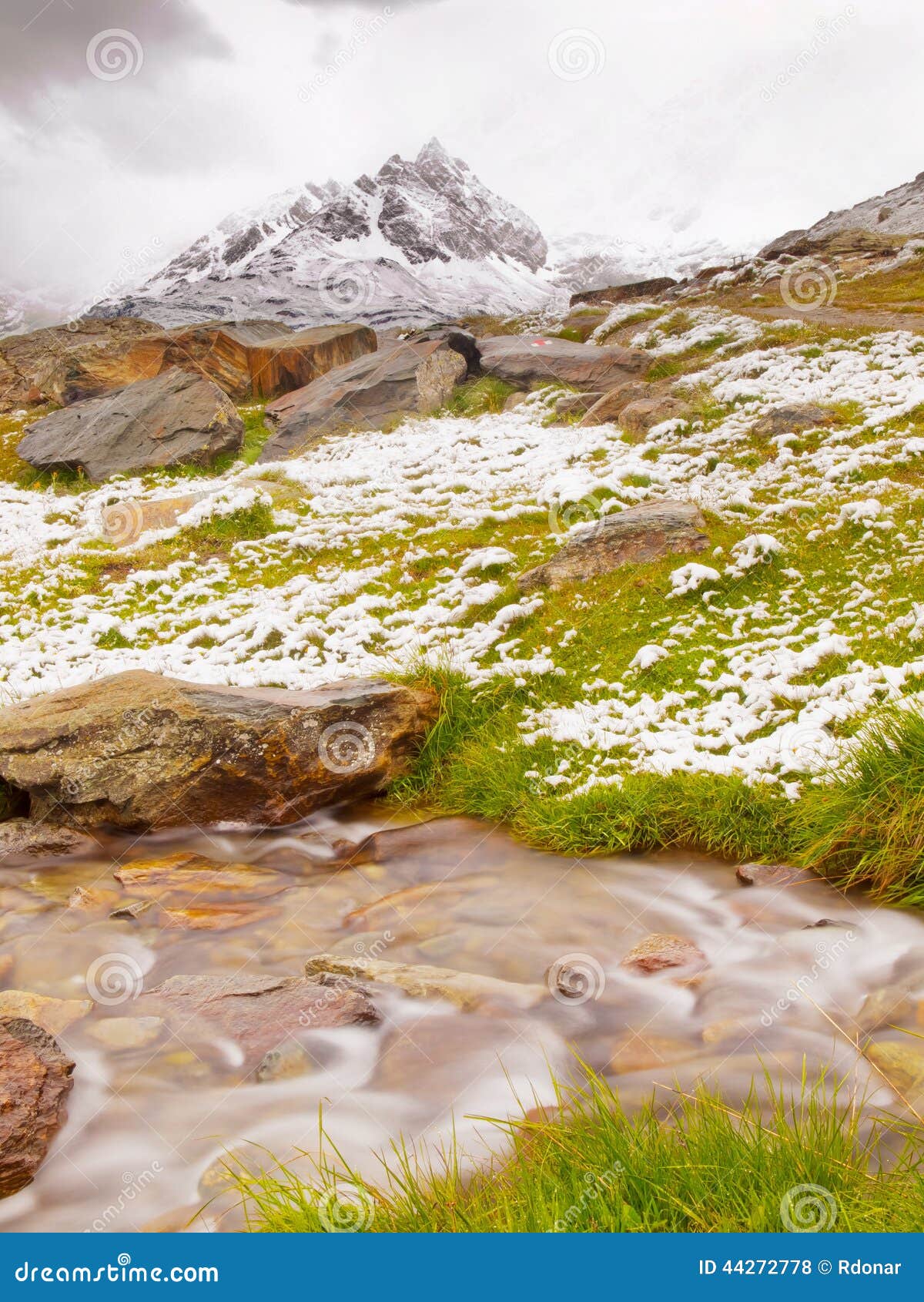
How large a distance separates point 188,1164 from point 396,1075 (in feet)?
3.60

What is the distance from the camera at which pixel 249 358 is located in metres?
29.6

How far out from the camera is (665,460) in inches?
607

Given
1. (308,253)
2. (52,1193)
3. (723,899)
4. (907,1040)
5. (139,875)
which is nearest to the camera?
(52,1193)

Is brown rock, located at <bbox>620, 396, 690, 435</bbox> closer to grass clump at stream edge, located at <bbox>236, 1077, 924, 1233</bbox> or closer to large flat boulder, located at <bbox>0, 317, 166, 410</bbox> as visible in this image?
grass clump at stream edge, located at <bbox>236, 1077, 924, 1233</bbox>

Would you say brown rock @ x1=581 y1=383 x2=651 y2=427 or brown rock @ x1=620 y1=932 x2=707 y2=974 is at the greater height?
brown rock @ x1=581 y1=383 x2=651 y2=427

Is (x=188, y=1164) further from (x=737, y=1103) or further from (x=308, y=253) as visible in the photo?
(x=308, y=253)

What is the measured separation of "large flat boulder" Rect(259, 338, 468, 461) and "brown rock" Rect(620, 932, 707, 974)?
20.3m

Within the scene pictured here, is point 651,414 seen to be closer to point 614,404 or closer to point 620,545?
point 614,404

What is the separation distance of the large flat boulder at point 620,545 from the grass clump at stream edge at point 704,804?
257cm

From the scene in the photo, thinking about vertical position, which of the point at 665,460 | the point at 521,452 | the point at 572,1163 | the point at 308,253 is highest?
the point at 308,253

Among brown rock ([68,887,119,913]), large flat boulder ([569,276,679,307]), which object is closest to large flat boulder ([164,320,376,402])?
large flat boulder ([569,276,679,307])

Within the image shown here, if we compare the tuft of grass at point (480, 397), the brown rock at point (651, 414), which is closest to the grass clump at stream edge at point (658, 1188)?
the brown rock at point (651, 414)

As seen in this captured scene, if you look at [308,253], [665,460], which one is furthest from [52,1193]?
[308,253]

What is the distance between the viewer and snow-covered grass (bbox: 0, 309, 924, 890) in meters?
7.16
